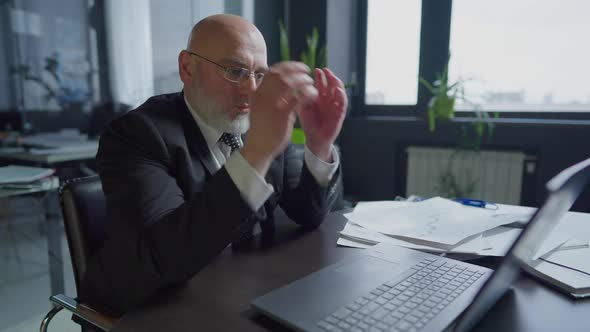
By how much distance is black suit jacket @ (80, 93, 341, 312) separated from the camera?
64 centimetres

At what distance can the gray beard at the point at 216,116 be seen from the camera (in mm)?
1048

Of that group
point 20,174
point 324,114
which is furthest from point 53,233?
point 324,114

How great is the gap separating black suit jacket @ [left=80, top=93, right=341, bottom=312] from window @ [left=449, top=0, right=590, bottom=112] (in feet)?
7.49

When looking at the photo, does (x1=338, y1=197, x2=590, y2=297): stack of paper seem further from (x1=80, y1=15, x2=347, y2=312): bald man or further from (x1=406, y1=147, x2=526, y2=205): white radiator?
(x1=406, y1=147, x2=526, y2=205): white radiator

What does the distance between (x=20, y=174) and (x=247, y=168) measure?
6.28ft

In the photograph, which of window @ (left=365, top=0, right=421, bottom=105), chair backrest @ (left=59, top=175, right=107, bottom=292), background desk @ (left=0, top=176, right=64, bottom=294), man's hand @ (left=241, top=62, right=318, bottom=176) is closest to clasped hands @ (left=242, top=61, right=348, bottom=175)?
man's hand @ (left=241, top=62, right=318, bottom=176)

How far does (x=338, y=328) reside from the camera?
500 millimetres

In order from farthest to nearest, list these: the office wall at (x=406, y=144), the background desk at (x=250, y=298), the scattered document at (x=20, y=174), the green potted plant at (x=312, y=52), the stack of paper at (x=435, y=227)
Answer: the green potted plant at (x=312, y=52) → the office wall at (x=406, y=144) → the scattered document at (x=20, y=174) → the stack of paper at (x=435, y=227) → the background desk at (x=250, y=298)

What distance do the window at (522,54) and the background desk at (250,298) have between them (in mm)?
2381

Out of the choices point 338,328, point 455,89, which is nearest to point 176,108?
point 338,328

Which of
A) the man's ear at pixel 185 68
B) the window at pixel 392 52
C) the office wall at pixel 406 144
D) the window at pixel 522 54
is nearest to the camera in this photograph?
the man's ear at pixel 185 68

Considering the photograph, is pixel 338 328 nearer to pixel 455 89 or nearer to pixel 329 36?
pixel 455 89

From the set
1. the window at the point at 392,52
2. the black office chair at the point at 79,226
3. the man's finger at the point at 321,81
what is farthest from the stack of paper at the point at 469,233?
the window at the point at 392,52

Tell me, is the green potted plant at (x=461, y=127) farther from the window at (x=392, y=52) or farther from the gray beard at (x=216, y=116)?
the gray beard at (x=216, y=116)
